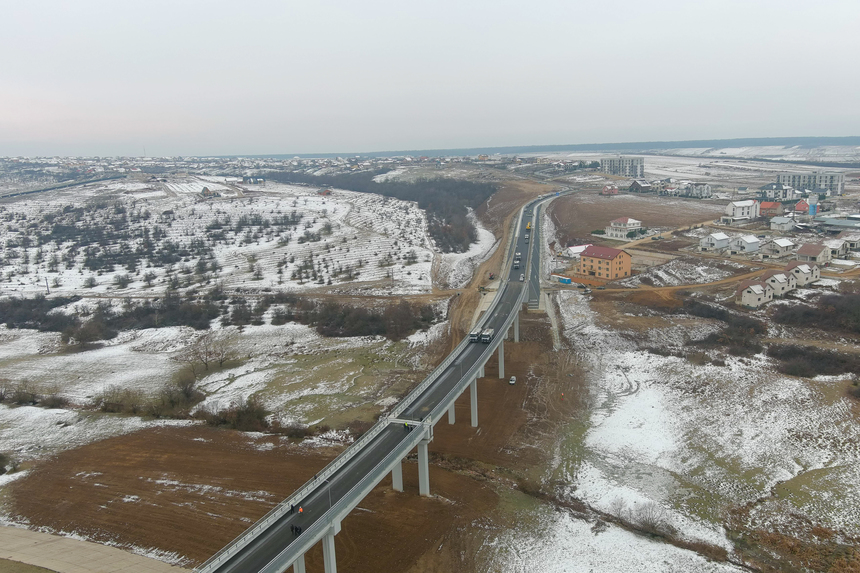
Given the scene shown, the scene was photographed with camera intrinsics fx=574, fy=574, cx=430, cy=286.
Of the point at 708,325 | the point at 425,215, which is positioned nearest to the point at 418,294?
the point at 708,325

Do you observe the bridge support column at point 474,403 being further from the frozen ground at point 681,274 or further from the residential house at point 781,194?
the residential house at point 781,194

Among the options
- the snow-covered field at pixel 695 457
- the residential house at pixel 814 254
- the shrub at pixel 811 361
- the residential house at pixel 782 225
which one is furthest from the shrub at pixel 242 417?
the residential house at pixel 782 225

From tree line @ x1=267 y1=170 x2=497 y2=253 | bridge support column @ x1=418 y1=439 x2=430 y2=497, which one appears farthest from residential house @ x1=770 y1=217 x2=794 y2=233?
bridge support column @ x1=418 y1=439 x2=430 y2=497

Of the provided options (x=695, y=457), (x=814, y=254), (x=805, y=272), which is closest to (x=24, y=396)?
(x=695, y=457)

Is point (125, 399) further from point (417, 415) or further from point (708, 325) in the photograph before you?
point (708, 325)

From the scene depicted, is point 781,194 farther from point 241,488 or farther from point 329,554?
point 329,554

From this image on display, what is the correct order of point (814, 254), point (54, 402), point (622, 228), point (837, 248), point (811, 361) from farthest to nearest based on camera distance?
point (622, 228), point (837, 248), point (814, 254), point (54, 402), point (811, 361)
